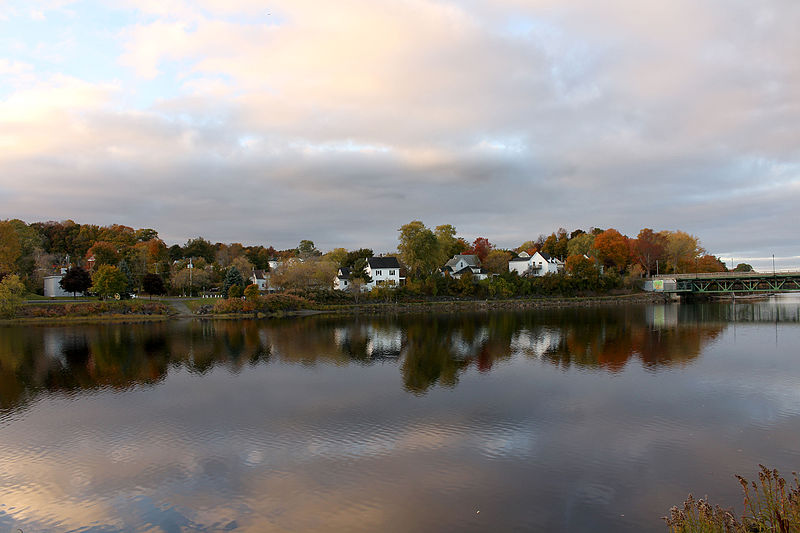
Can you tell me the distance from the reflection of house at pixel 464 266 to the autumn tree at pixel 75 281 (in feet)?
165

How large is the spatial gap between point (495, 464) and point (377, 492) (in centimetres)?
293

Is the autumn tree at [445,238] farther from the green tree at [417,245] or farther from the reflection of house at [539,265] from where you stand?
the reflection of house at [539,265]

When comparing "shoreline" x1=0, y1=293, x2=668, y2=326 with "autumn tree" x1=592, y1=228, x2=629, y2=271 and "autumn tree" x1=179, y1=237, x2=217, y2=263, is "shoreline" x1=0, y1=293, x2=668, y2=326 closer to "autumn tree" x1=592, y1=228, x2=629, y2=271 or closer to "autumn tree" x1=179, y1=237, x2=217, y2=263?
"autumn tree" x1=592, y1=228, x2=629, y2=271

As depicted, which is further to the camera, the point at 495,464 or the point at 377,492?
the point at 495,464

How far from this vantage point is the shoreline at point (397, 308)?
154 ft

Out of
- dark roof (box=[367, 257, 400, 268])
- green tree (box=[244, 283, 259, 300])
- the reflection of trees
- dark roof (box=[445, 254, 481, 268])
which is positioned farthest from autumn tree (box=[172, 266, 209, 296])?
the reflection of trees

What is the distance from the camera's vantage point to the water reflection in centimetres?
2222

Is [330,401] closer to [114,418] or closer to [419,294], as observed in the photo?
[114,418]

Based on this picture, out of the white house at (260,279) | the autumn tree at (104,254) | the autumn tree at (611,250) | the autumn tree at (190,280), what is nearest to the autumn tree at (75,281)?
the autumn tree at (190,280)

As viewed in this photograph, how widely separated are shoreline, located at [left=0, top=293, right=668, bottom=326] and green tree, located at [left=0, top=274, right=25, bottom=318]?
1035 mm

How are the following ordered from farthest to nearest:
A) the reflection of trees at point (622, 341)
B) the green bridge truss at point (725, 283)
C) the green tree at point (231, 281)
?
the green bridge truss at point (725, 283), the green tree at point (231, 281), the reflection of trees at point (622, 341)

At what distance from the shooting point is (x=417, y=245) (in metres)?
67.6

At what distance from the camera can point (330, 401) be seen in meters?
17.0

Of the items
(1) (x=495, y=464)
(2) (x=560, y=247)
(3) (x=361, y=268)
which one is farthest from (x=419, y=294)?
(1) (x=495, y=464)
